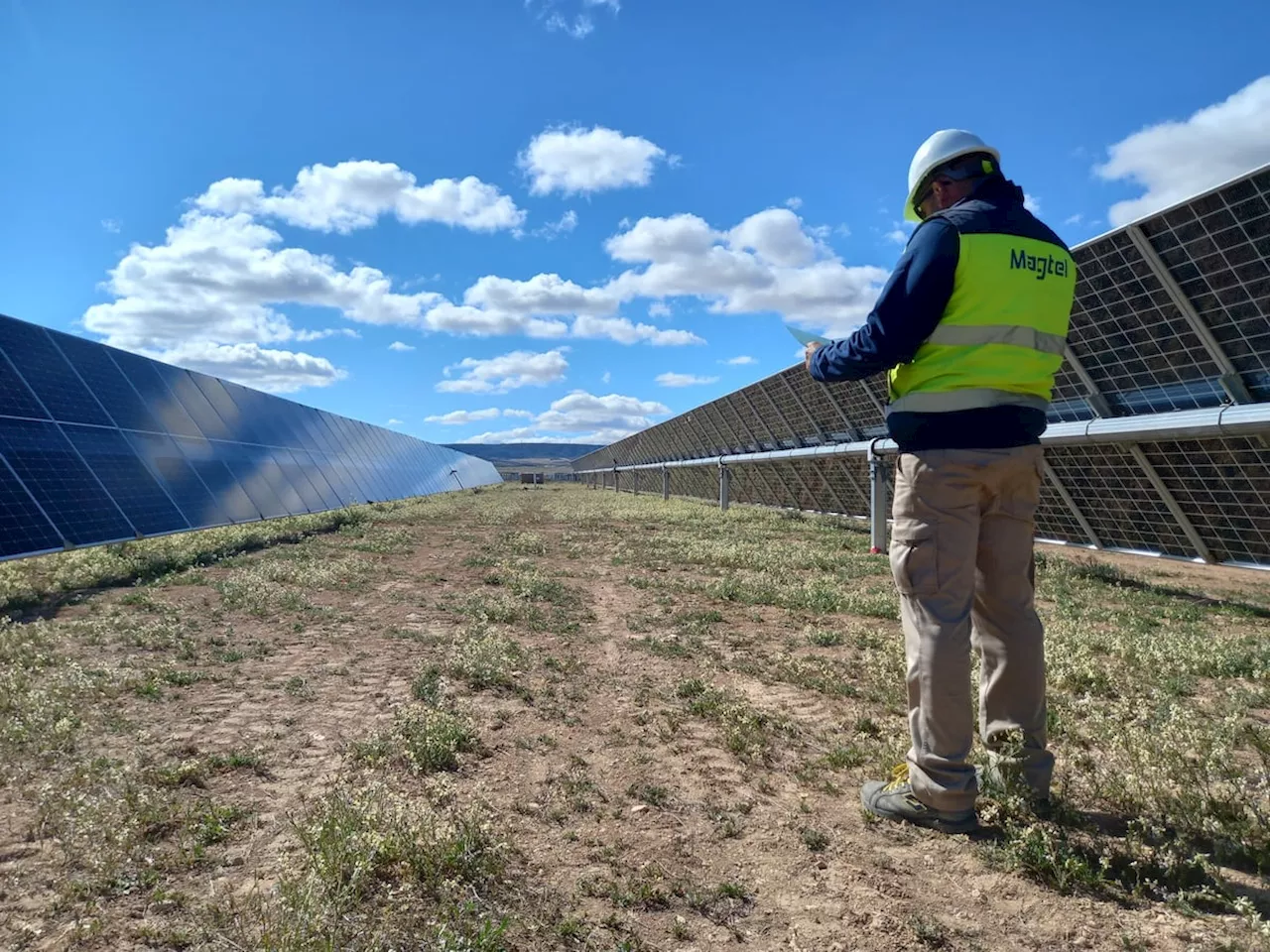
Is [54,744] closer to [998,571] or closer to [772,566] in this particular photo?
[998,571]

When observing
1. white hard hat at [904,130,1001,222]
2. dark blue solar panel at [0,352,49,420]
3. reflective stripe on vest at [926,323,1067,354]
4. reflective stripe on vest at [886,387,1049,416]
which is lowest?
reflective stripe on vest at [886,387,1049,416]

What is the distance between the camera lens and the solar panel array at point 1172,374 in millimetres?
7281

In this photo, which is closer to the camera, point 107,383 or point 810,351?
point 810,351

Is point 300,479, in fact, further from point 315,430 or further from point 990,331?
point 990,331

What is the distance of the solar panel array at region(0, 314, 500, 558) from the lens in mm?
10945

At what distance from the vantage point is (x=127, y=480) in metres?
13.5

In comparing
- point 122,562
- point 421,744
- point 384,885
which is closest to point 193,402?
point 122,562

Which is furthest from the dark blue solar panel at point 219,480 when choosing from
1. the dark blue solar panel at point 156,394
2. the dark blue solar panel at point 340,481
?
the dark blue solar panel at point 340,481

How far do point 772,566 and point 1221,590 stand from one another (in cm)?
589

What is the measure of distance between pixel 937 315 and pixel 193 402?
20915 millimetres

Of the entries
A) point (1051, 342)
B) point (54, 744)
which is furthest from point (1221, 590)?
point (54, 744)

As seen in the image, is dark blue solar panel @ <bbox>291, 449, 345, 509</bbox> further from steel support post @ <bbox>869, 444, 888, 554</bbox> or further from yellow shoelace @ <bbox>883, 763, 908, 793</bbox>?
yellow shoelace @ <bbox>883, 763, 908, 793</bbox>

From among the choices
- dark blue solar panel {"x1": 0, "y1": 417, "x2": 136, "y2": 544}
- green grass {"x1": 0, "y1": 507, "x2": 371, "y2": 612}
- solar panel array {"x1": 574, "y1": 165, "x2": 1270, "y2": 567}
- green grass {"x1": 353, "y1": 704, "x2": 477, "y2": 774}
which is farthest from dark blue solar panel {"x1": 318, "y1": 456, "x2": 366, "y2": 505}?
green grass {"x1": 353, "y1": 704, "x2": 477, "y2": 774}

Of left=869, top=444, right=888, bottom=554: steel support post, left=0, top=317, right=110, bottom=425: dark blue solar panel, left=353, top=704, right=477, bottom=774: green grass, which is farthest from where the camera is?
left=869, top=444, right=888, bottom=554: steel support post
